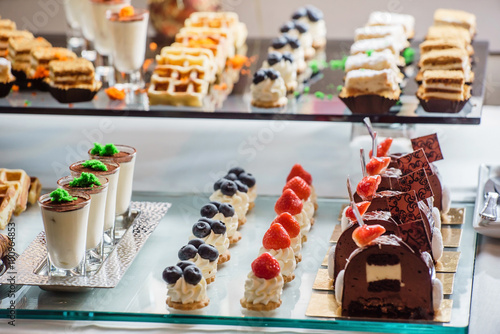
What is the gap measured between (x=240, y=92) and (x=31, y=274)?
1.51 metres

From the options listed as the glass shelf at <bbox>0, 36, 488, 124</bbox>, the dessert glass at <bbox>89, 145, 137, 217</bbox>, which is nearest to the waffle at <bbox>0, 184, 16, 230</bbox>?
the dessert glass at <bbox>89, 145, 137, 217</bbox>

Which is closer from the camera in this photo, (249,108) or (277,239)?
(277,239)

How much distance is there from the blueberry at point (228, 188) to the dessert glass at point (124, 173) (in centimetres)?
34

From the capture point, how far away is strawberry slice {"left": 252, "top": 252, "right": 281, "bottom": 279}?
7.43ft

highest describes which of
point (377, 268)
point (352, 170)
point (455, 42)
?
point (455, 42)

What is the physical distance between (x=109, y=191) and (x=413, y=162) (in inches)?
40.6

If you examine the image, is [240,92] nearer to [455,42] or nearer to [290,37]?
[290,37]

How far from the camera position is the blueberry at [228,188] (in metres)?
2.88

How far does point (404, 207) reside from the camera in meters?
2.32

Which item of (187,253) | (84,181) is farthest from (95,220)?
(187,253)

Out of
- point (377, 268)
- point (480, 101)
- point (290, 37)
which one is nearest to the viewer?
point (377, 268)

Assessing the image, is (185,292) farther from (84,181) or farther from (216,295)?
(84,181)

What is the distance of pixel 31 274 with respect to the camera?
7.98 ft

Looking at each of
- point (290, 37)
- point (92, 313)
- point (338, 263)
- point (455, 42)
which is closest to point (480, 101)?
point (455, 42)
